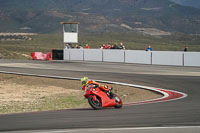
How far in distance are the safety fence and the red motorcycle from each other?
2394 cm

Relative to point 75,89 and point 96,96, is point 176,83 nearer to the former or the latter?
point 75,89

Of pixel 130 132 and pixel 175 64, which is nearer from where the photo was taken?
pixel 130 132

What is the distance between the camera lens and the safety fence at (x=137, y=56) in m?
37.9

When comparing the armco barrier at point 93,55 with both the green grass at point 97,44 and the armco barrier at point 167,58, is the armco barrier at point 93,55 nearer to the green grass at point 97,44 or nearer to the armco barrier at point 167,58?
the armco barrier at point 167,58

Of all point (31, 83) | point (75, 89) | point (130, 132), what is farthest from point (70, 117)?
point (31, 83)

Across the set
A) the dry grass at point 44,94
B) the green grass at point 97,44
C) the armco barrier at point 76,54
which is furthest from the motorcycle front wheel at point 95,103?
the green grass at point 97,44

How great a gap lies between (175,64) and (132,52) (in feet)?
18.9

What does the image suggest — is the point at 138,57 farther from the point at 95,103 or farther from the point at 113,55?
the point at 95,103

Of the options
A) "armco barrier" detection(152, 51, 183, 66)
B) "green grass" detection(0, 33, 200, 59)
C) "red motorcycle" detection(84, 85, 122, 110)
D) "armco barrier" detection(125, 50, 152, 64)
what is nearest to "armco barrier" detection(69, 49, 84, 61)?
"armco barrier" detection(125, 50, 152, 64)

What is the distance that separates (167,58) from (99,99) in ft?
85.8

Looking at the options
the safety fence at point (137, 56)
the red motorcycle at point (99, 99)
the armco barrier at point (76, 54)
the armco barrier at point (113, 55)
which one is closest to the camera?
the red motorcycle at point (99, 99)

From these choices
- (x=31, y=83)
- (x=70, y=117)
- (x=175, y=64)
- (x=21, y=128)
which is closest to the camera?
(x=21, y=128)

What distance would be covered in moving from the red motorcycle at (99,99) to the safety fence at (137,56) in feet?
78.5

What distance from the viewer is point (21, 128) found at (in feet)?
34.6
